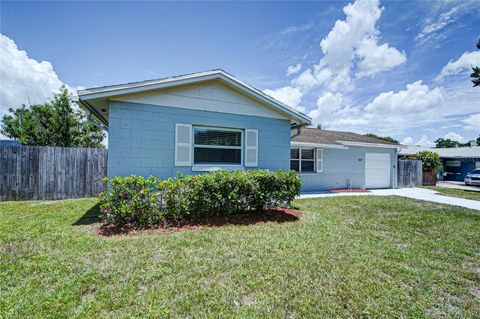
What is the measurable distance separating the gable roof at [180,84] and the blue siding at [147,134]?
1.36 ft

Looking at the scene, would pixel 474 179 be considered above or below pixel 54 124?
below

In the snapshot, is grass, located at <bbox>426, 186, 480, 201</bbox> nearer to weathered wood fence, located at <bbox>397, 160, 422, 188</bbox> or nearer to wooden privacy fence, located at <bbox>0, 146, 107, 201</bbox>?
weathered wood fence, located at <bbox>397, 160, 422, 188</bbox>

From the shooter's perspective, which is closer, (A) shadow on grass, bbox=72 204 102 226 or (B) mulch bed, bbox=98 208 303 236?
(B) mulch bed, bbox=98 208 303 236

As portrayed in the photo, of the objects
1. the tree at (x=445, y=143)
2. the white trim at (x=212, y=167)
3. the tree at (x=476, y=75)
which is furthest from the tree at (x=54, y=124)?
the tree at (x=445, y=143)

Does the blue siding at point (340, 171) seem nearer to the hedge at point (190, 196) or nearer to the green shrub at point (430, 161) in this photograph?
the hedge at point (190, 196)

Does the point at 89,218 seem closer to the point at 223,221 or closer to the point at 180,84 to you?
the point at 223,221

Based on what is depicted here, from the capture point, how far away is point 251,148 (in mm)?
7898

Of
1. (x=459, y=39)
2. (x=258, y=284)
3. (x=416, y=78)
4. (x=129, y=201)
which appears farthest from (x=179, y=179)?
(x=416, y=78)

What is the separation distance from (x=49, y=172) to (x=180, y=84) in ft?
22.6

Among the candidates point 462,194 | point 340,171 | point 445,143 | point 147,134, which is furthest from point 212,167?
point 445,143

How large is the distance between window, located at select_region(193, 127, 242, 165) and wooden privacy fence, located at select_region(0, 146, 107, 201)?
5.37 metres

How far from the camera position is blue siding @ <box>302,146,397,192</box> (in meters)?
12.8

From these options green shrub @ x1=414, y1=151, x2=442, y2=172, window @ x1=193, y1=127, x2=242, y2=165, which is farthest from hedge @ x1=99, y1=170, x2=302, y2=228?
green shrub @ x1=414, y1=151, x2=442, y2=172

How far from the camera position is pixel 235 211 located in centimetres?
636
